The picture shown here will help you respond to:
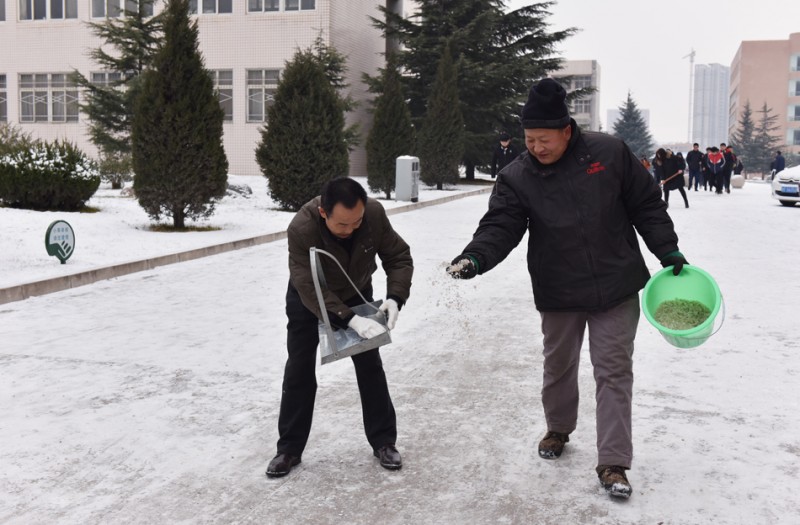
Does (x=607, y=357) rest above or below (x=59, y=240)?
above

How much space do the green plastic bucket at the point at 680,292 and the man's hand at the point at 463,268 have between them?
87cm

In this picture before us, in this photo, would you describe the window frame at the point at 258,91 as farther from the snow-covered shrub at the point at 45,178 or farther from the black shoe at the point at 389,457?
the black shoe at the point at 389,457

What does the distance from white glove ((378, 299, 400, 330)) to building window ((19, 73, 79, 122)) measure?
145 feet

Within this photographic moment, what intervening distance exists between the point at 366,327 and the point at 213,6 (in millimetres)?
41163

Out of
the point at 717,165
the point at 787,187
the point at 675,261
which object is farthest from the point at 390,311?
the point at 717,165

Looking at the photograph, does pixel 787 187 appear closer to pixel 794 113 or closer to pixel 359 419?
pixel 359 419

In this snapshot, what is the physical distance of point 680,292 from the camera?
4.17 meters

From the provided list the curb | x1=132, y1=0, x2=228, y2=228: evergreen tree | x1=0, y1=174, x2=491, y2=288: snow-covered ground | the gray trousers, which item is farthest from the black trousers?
x1=132, y1=0, x2=228, y2=228: evergreen tree

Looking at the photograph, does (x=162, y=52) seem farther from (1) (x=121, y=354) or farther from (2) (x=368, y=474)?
(2) (x=368, y=474)

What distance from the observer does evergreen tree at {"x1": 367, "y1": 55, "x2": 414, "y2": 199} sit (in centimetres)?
2739

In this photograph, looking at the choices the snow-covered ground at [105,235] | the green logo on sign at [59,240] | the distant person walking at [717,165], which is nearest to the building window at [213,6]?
the distant person walking at [717,165]

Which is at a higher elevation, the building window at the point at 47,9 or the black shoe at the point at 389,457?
the building window at the point at 47,9

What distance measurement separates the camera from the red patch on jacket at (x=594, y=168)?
13.3 ft

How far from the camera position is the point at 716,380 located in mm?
6070
